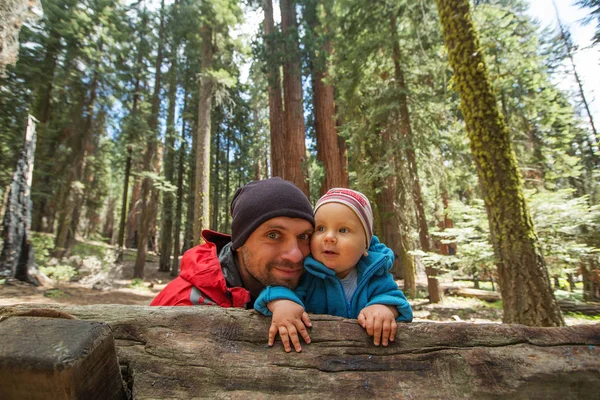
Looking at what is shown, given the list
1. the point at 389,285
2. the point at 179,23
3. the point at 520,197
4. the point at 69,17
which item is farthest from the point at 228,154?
the point at 389,285

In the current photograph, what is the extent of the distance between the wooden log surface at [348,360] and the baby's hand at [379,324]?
40 mm

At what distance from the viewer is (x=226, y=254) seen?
2.16 metres

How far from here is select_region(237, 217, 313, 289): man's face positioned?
5.92 ft

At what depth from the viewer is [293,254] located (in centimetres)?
179

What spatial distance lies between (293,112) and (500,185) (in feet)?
20.6

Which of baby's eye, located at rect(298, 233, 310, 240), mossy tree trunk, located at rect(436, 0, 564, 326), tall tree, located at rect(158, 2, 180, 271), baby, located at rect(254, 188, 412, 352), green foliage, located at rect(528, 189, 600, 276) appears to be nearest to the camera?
baby, located at rect(254, 188, 412, 352)

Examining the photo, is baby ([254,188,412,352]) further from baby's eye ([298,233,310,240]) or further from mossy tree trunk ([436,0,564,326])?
Answer: mossy tree trunk ([436,0,564,326])

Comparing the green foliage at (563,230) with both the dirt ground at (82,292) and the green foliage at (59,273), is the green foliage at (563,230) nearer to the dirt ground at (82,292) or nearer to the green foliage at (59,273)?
the dirt ground at (82,292)

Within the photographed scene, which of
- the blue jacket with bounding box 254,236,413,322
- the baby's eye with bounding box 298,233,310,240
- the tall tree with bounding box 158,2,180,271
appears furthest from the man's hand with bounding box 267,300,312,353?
the tall tree with bounding box 158,2,180,271

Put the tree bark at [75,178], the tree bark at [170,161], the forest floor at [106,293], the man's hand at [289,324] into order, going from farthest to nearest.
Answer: the tree bark at [170,161], the tree bark at [75,178], the forest floor at [106,293], the man's hand at [289,324]

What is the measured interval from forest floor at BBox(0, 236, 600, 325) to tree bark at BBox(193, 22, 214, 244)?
349 centimetres

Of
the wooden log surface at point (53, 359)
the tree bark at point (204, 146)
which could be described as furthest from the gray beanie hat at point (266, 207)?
the tree bark at point (204, 146)

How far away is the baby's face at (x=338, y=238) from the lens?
5.87ft

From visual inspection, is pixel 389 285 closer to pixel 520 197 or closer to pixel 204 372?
pixel 204 372
